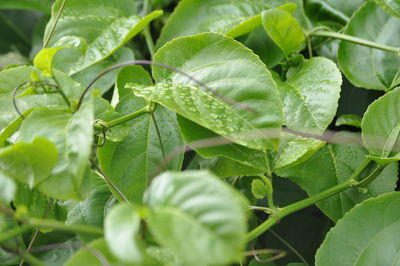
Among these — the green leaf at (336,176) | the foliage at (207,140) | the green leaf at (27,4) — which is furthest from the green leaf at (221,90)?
the green leaf at (27,4)

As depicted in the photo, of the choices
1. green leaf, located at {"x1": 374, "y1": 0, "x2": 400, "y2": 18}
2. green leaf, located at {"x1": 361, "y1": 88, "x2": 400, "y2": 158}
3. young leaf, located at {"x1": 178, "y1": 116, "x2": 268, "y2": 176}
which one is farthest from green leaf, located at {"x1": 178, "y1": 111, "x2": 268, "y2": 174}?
green leaf, located at {"x1": 374, "y1": 0, "x2": 400, "y2": 18}

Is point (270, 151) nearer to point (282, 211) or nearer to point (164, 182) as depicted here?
point (282, 211)

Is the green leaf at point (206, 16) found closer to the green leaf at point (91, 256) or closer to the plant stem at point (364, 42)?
the plant stem at point (364, 42)

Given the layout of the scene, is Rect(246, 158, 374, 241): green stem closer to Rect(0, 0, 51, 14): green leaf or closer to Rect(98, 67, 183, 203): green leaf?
Rect(98, 67, 183, 203): green leaf

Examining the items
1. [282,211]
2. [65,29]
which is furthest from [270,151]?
[65,29]

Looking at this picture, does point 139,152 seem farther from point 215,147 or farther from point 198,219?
point 198,219

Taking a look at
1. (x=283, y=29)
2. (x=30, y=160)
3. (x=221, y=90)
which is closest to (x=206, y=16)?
(x=283, y=29)
